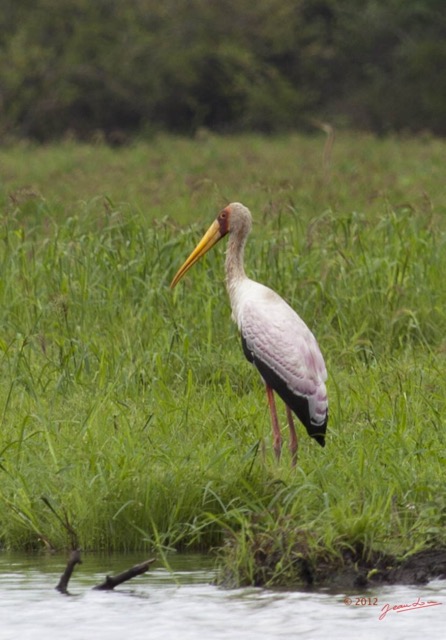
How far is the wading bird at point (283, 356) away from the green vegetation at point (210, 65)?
79.0 feet

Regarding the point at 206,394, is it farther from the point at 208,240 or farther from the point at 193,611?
the point at 193,611

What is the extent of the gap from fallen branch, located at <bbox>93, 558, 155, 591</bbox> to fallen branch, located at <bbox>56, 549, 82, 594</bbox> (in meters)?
0.11

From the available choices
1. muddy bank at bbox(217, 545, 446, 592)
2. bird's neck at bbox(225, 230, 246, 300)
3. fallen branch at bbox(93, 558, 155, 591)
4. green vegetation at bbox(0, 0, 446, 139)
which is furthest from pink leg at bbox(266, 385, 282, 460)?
green vegetation at bbox(0, 0, 446, 139)

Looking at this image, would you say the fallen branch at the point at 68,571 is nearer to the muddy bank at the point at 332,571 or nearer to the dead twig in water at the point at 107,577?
the dead twig in water at the point at 107,577

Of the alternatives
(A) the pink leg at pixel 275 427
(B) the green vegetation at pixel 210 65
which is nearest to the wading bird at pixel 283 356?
(A) the pink leg at pixel 275 427

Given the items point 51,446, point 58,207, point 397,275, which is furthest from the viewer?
point 58,207

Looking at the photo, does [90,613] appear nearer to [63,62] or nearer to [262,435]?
[262,435]

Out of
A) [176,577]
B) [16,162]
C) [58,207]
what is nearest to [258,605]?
[176,577]

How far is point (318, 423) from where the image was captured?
593 centimetres

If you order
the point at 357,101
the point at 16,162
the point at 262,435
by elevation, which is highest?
the point at 357,101

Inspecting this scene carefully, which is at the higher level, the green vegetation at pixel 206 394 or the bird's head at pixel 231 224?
the bird's head at pixel 231 224

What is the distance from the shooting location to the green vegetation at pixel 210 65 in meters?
31.3

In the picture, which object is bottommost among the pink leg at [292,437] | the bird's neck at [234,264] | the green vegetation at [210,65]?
the pink leg at [292,437]

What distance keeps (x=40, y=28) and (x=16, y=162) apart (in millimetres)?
12886
